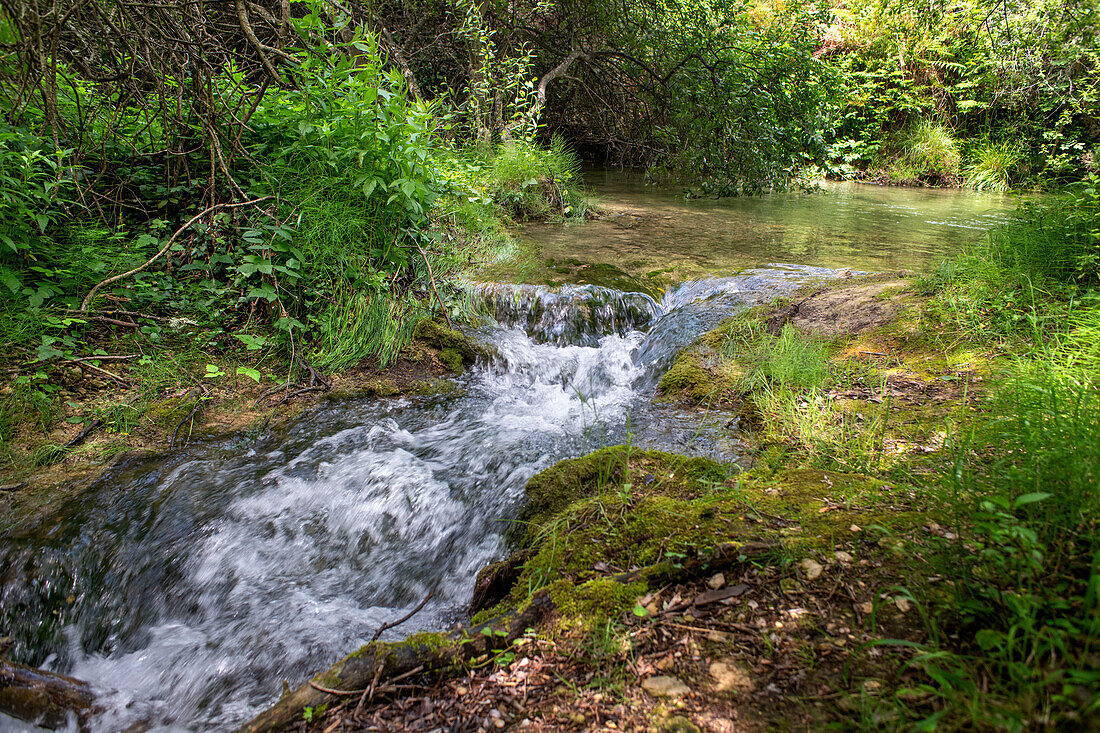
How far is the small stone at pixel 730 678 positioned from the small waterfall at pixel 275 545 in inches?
48.0

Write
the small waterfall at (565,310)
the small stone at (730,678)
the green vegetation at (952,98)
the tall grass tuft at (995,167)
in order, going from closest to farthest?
1. the small stone at (730,678)
2. the small waterfall at (565,310)
3. the green vegetation at (952,98)
4. the tall grass tuft at (995,167)

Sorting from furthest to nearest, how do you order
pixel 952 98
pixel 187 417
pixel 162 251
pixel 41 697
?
pixel 952 98, pixel 162 251, pixel 187 417, pixel 41 697

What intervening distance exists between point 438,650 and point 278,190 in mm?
3449

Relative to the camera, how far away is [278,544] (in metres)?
2.74

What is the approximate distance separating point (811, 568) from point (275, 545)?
2432mm

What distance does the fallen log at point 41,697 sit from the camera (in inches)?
70.5

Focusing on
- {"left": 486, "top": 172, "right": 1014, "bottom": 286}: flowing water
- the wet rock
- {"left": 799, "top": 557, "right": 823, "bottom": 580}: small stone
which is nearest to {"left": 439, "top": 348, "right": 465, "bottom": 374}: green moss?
{"left": 486, "top": 172, "right": 1014, "bottom": 286}: flowing water

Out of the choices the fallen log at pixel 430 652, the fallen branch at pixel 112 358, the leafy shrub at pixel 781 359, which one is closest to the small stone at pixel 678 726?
the fallen log at pixel 430 652

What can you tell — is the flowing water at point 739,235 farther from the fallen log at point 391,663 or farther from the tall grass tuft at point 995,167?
the fallen log at point 391,663

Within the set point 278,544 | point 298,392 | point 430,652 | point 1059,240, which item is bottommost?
point 278,544

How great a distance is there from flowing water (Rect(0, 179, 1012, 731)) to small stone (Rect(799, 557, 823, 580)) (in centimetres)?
110

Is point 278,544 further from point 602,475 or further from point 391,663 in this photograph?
point 602,475

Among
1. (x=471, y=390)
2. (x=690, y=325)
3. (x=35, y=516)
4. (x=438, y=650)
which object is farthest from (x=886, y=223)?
(x=35, y=516)

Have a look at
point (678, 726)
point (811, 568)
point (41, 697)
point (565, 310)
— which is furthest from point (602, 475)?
point (565, 310)
